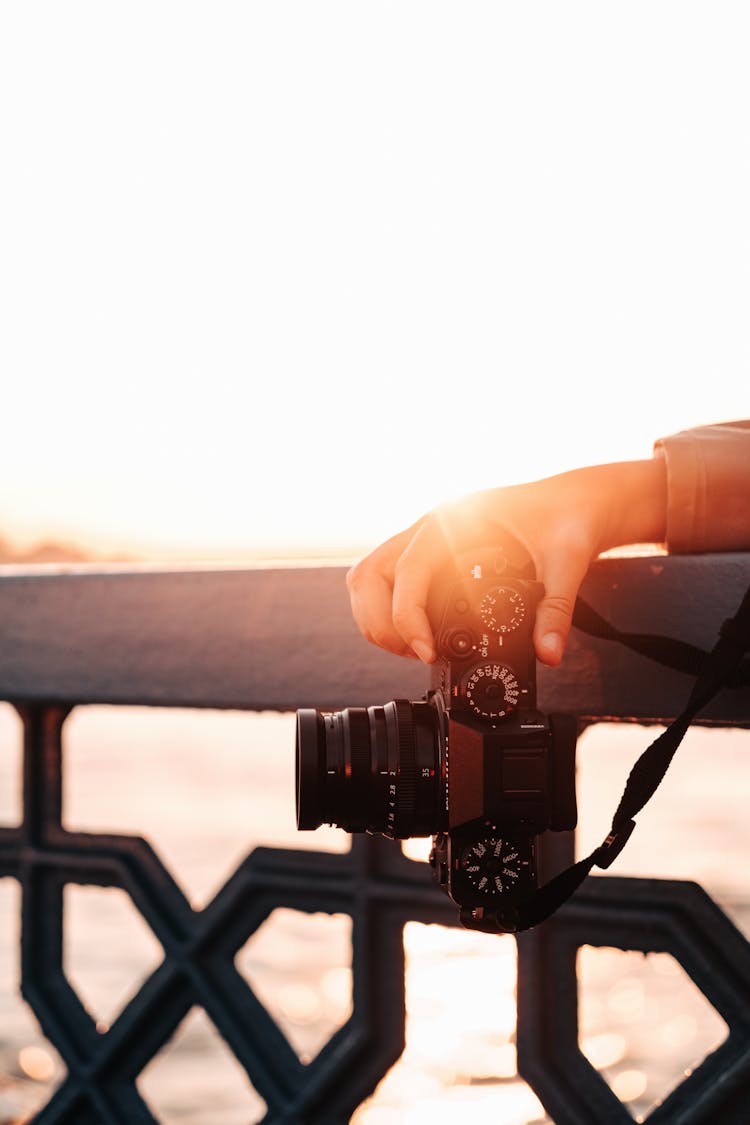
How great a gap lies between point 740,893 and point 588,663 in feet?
31.8

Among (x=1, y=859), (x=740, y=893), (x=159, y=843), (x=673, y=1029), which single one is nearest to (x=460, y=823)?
(x=1, y=859)

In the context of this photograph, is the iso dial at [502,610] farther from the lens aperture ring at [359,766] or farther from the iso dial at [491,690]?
the lens aperture ring at [359,766]

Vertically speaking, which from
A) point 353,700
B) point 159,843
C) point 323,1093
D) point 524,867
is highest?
point 353,700

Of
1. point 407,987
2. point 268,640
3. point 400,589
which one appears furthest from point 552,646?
point 407,987

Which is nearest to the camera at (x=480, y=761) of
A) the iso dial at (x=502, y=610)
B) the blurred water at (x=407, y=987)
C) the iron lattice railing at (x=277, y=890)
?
the iso dial at (x=502, y=610)

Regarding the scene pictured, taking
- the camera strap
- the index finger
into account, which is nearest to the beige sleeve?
the camera strap

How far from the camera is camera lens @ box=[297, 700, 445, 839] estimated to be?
1136 millimetres

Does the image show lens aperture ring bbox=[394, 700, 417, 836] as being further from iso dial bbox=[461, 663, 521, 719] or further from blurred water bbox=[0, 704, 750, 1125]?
blurred water bbox=[0, 704, 750, 1125]

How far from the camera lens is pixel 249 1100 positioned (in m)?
5.19

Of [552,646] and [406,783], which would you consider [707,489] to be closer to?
[552,646]

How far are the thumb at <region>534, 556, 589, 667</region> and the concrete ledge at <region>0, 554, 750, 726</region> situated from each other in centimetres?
8

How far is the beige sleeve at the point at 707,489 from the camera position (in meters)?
1.14

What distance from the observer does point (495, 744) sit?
1.10m

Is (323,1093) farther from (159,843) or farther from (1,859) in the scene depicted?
(159,843)
